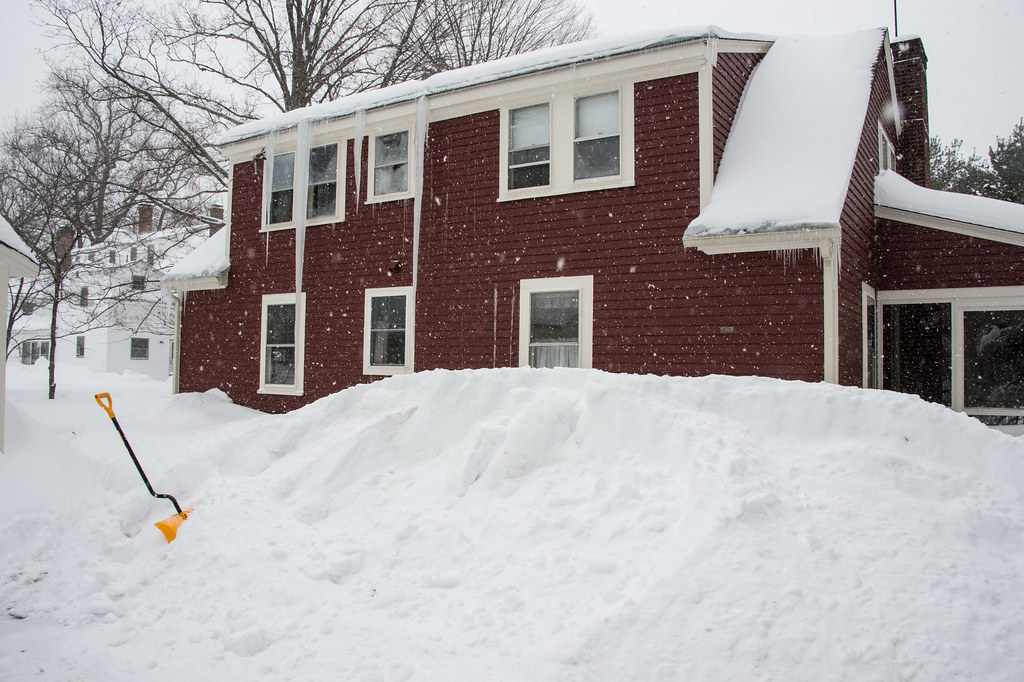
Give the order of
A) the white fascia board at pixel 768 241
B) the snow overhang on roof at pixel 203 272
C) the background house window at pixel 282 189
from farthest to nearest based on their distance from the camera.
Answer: the snow overhang on roof at pixel 203 272
the background house window at pixel 282 189
the white fascia board at pixel 768 241

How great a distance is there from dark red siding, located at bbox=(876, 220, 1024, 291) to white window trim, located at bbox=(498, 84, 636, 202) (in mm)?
4622

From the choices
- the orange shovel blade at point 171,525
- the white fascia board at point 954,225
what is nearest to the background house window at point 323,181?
the orange shovel blade at point 171,525

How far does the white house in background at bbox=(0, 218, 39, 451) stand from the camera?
7223 mm

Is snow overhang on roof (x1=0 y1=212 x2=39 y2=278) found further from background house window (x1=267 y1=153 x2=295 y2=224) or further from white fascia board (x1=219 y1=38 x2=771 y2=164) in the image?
white fascia board (x1=219 y1=38 x2=771 y2=164)

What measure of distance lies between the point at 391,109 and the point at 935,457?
9591mm

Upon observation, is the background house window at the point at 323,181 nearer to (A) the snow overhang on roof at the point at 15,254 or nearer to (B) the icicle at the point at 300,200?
(B) the icicle at the point at 300,200

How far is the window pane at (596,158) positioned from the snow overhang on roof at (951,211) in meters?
4.59

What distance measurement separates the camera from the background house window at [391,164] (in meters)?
11.5

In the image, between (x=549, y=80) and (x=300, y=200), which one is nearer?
(x=549, y=80)

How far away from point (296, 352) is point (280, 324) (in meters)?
0.87

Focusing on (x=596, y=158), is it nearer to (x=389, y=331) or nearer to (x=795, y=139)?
(x=795, y=139)

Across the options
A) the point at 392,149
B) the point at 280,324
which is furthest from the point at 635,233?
the point at 280,324

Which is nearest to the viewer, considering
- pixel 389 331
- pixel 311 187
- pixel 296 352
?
pixel 389 331

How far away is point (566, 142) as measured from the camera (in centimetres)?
995
